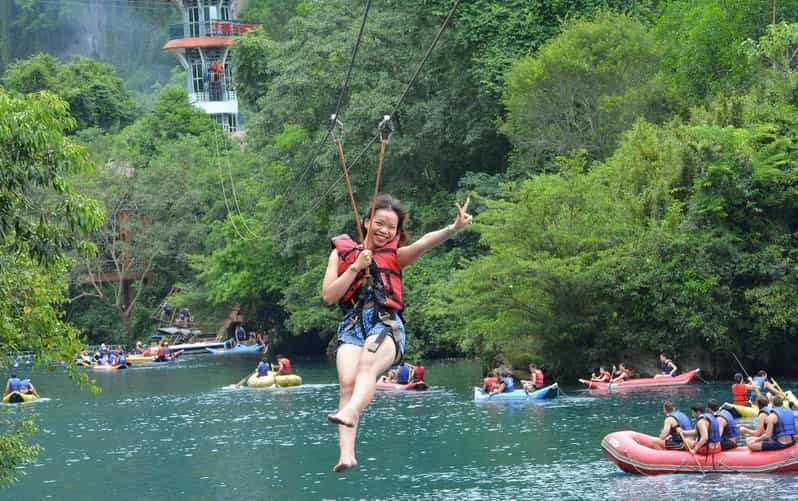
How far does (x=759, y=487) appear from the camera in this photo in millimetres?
22656

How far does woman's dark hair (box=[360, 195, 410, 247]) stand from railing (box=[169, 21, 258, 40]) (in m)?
81.3

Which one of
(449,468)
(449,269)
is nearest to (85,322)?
(449,269)

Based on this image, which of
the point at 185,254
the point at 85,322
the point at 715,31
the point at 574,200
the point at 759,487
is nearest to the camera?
the point at 759,487

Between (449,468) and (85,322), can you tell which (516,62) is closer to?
(449,468)

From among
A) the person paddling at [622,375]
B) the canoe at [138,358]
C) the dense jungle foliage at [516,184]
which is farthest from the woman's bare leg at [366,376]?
the canoe at [138,358]

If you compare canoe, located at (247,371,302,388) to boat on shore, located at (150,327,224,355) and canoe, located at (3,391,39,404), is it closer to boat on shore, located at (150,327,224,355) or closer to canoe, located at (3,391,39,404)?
canoe, located at (3,391,39,404)

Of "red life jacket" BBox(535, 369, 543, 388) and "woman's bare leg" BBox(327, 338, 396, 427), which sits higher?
"woman's bare leg" BBox(327, 338, 396, 427)

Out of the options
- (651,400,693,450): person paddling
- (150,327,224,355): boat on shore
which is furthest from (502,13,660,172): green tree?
(150,327,224,355): boat on shore

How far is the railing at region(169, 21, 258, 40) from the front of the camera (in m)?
88.7

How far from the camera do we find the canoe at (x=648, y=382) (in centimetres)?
3678

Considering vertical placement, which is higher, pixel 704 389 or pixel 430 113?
pixel 430 113

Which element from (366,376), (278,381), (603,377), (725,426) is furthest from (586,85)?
(366,376)

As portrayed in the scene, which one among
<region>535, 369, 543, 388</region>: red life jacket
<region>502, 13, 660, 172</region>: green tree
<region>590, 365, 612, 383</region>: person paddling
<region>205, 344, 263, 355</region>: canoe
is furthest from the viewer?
<region>205, 344, 263, 355</region>: canoe

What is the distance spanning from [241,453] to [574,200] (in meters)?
14.0
